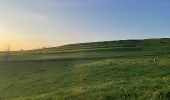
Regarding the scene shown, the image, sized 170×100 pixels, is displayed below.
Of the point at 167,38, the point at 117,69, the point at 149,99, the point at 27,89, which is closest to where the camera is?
the point at 149,99

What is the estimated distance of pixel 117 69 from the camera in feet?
148

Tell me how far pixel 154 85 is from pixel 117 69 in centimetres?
2093

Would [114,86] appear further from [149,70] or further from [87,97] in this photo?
[149,70]

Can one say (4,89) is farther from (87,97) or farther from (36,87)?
(87,97)

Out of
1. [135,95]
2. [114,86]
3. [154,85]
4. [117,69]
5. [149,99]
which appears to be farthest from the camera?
[117,69]

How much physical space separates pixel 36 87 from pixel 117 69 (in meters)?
10.7

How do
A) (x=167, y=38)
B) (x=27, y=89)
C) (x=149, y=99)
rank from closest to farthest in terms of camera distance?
(x=149, y=99), (x=27, y=89), (x=167, y=38)

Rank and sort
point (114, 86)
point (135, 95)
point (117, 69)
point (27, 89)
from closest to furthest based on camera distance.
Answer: point (135, 95), point (114, 86), point (27, 89), point (117, 69)

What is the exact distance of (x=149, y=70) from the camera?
40.2 metres

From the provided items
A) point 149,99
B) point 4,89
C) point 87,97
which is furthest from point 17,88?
point 149,99

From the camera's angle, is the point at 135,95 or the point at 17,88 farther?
the point at 17,88

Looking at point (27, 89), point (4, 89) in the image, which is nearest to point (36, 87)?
point (27, 89)

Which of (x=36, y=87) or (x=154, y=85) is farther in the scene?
(x=36, y=87)

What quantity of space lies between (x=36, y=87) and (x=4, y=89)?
417 cm
